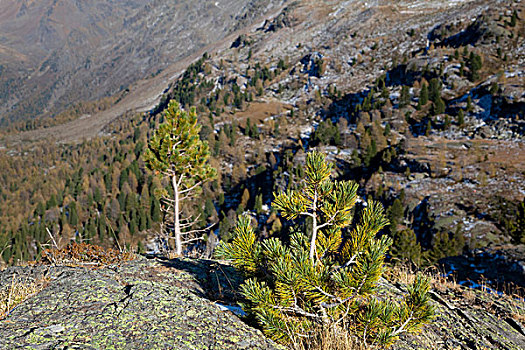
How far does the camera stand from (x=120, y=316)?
11.6 ft

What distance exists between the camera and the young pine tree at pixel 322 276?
3.42 meters

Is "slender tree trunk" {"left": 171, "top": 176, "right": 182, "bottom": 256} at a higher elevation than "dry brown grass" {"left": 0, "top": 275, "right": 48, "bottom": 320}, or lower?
lower

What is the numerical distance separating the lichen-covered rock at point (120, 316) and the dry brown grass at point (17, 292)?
0.38ft

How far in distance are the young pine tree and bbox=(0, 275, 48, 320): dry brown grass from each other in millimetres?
2719

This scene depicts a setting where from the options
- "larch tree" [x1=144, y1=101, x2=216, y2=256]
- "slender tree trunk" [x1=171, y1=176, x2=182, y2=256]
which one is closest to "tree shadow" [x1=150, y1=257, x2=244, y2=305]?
"slender tree trunk" [x1=171, y1=176, x2=182, y2=256]

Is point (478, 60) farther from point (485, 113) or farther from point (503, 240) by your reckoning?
point (503, 240)

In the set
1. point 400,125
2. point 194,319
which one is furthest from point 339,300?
point 400,125

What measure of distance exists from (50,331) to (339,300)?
3.22 meters

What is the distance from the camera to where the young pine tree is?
11.2ft

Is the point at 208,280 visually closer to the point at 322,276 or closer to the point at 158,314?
the point at 158,314

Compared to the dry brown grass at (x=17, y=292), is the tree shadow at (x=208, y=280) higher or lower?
lower

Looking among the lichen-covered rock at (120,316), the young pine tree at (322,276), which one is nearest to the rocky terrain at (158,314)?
the lichen-covered rock at (120,316)

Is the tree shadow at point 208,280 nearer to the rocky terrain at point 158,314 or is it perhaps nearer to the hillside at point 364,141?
the rocky terrain at point 158,314

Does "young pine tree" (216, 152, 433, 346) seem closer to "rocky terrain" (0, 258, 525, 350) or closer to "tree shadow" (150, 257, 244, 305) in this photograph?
"rocky terrain" (0, 258, 525, 350)
